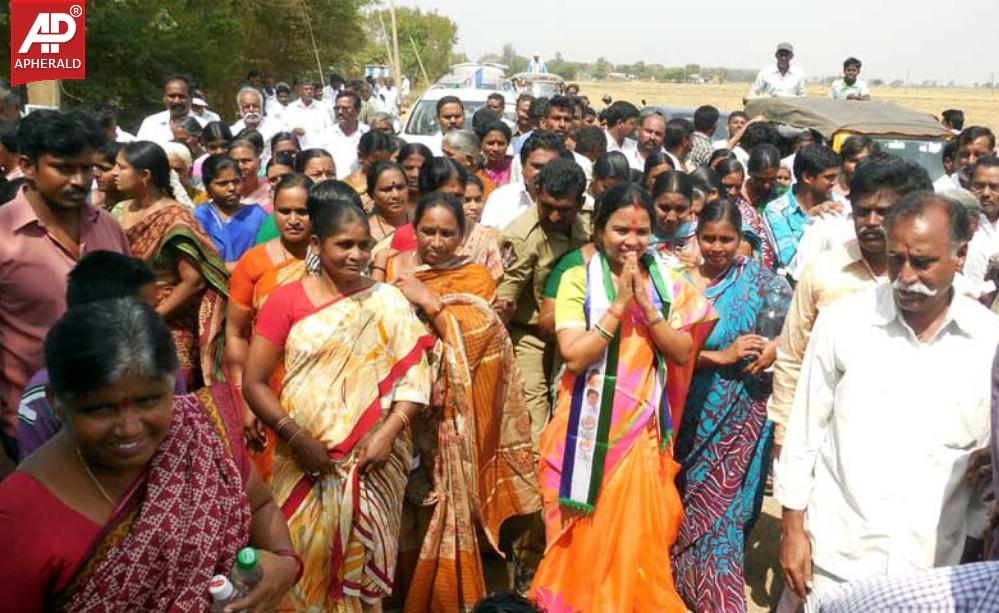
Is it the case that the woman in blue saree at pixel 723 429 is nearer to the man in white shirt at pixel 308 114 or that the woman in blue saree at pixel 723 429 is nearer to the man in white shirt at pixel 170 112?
the man in white shirt at pixel 170 112

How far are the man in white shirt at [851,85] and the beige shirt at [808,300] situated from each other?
10574 mm

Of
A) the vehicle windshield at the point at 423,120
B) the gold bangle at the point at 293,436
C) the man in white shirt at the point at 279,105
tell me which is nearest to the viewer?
the gold bangle at the point at 293,436

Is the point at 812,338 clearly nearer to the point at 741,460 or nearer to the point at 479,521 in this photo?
the point at 741,460

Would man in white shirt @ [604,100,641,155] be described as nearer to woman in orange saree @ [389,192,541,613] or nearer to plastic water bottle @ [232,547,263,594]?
woman in orange saree @ [389,192,541,613]

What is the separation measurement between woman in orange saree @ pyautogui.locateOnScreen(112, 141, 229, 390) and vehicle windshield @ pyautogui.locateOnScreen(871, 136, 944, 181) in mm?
8075

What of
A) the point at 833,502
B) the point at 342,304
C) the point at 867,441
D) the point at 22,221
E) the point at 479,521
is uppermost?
the point at 22,221

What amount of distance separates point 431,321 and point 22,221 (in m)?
1.55

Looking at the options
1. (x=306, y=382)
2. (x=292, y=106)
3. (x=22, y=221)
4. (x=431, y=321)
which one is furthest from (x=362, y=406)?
(x=292, y=106)

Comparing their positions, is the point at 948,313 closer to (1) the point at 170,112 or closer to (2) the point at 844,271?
(2) the point at 844,271

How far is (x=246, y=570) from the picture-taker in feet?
6.74

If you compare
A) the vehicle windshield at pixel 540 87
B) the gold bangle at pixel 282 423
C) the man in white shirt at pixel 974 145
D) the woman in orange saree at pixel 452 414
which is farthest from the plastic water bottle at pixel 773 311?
the vehicle windshield at pixel 540 87

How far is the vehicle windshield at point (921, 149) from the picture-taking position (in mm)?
10164

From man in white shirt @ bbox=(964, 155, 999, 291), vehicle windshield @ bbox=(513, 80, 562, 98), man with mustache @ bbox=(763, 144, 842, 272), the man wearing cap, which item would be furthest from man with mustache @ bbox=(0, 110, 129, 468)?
vehicle windshield @ bbox=(513, 80, 562, 98)

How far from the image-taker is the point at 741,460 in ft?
13.6
